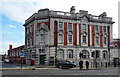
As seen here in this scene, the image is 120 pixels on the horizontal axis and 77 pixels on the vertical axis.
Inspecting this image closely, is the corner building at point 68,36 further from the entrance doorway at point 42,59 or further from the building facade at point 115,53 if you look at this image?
the building facade at point 115,53

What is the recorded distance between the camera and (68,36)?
38281 millimetres

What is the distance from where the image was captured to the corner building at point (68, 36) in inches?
1439

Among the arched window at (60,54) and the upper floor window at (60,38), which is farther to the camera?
the upper floor window at (60,38)

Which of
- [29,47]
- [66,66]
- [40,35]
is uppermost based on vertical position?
[40,35]

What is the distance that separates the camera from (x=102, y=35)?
41.5 m

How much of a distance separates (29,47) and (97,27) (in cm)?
1871

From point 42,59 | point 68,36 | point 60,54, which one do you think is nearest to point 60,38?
point 68,36

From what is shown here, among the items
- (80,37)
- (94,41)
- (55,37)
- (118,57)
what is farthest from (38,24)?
(118,57)

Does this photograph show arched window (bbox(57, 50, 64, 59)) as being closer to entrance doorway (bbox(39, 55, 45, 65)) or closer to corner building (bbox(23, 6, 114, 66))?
corner building (bbox(23, 6, 114, 66))

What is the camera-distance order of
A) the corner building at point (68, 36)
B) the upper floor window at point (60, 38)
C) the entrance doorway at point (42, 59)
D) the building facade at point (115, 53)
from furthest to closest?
the building facade at point (115, 53) < the upper floor window at point (60, 38) < the corner building at point (68, 36) < the entrance doorway at point (42, 59)

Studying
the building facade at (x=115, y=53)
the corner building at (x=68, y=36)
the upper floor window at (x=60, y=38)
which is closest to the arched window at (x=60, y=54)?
the corner building at (x=68, y=36)

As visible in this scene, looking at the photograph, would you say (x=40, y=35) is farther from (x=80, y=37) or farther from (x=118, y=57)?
(x=118, y=57)

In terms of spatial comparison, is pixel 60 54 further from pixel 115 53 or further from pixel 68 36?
pixel 115 53

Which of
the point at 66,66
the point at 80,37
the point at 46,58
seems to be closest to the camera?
the point at 66,66
